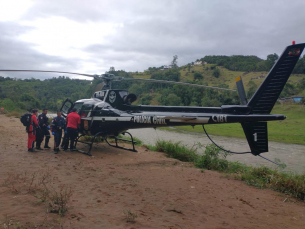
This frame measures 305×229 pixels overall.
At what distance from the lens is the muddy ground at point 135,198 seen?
4152mm

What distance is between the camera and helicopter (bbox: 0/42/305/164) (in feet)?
21.5

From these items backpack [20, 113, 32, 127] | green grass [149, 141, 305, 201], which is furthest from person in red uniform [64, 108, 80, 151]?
green grass [149, 141, 305, 201]

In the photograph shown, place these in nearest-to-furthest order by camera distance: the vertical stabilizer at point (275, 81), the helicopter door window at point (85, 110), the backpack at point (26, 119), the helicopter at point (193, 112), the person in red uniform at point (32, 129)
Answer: the vertical stabilizer at point (275, 81)
the helicopter at point (193, 112)
the backpack at point (26, 119)
the person in red uniform at point (32, 129)
the helicopter door window at point (85, 110)

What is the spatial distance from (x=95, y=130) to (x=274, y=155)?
430 inches

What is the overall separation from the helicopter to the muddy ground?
1.58 metres

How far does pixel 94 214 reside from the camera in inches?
170

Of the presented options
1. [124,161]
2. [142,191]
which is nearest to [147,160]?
[124,161]

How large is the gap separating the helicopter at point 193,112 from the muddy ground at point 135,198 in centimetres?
158

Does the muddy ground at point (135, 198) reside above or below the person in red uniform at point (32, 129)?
below

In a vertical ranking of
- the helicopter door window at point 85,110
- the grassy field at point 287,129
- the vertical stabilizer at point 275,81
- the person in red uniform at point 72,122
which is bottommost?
the grassy field at point 287,129

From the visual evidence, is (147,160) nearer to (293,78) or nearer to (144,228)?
(144,228)

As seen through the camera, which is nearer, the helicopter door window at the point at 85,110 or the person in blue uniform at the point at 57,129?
the person in blue uniform at the point at 57,129

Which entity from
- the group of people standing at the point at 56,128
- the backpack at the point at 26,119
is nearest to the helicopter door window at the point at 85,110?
the group of people standing at the point at 56,128

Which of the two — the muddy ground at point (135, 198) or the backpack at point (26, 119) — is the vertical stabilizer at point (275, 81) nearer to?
the muddy ground at point (135, 198)
